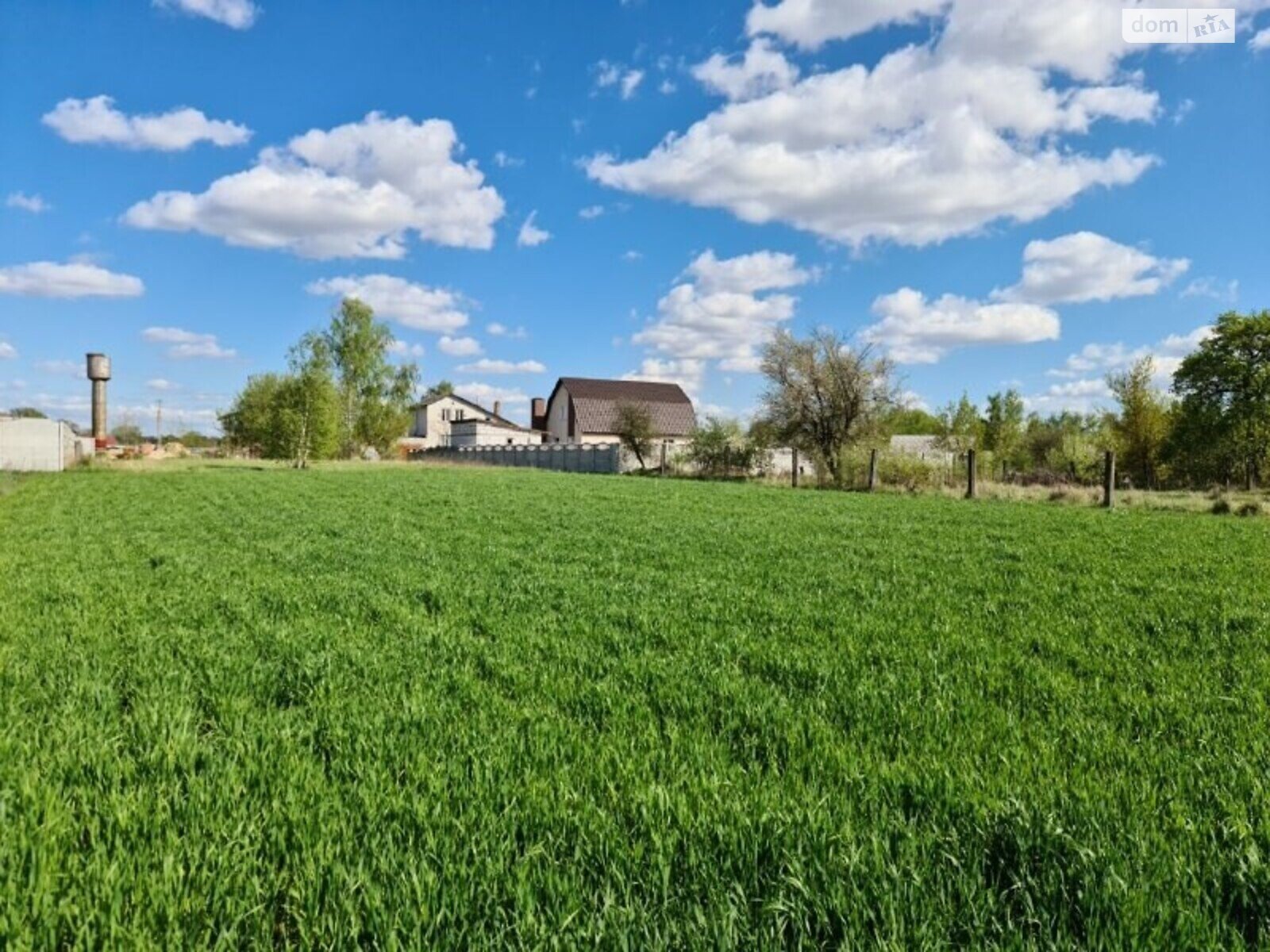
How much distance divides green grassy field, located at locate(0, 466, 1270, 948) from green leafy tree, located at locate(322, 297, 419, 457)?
65078 millimetres

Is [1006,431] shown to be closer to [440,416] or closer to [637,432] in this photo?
[637,432]

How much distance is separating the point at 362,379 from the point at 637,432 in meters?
33.5

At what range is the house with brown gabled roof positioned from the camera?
72312 mm

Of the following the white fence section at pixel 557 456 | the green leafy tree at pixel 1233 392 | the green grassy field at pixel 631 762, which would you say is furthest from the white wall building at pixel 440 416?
the green grassy field at pixel 631 762

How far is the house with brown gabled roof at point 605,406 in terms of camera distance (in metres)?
72.3

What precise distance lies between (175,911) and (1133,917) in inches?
106

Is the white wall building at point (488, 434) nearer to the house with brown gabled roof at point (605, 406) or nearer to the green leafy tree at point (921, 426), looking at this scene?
the house with brown gabled roof at point (605, 406)

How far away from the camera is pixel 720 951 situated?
→ 6.23 feet

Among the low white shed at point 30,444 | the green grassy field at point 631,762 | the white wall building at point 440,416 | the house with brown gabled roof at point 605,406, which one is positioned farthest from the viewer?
the white wall building at point 440,416

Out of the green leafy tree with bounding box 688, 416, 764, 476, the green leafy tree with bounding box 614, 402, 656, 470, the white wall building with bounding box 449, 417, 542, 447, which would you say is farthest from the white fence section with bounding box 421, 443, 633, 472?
the white wall building with bounding box 449, 417, 542, 447

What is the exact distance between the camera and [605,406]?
2881 inches

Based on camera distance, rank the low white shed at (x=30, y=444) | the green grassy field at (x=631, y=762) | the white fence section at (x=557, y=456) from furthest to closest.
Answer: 1. the white fence section at (x=557, y=456)
2. the low white shed at (x=30, y=444)
3. the green grassy field at (x=631, y=762)

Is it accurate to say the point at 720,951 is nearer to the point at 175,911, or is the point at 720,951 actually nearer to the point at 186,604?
the point at 175,911

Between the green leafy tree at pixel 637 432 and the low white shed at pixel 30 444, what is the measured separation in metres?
32.0
